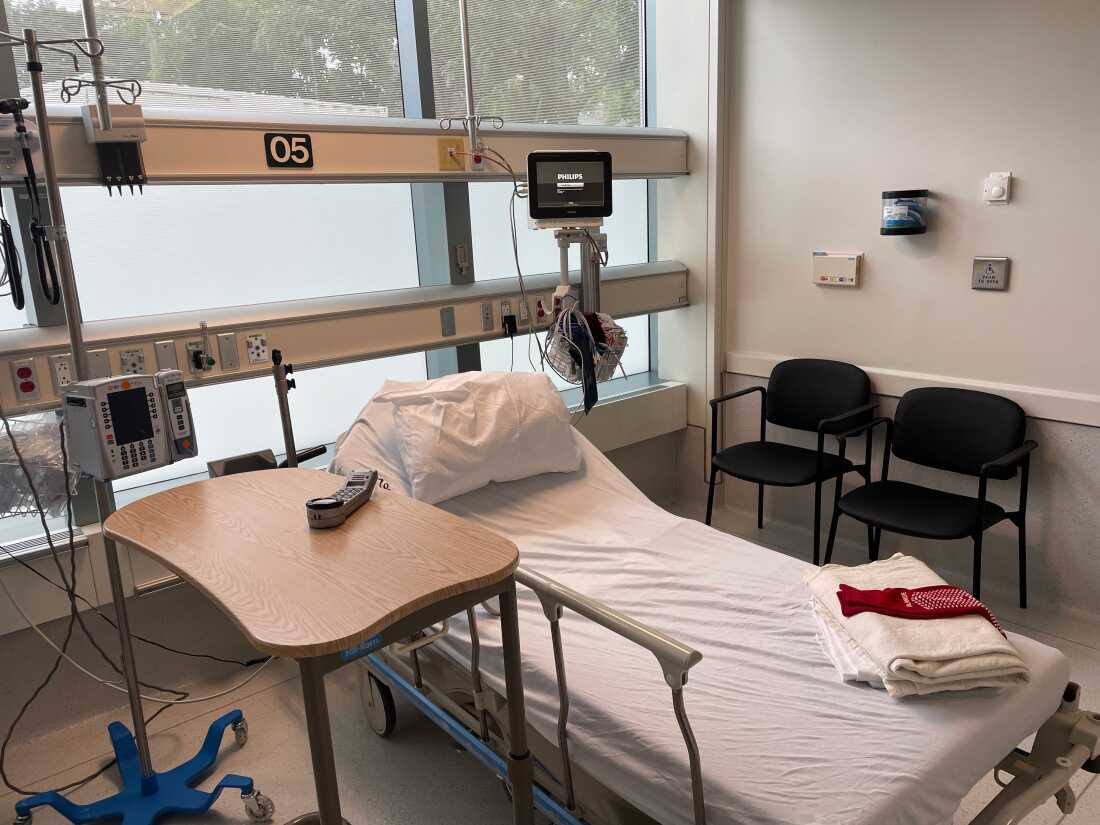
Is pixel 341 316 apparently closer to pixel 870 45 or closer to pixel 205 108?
pixel 205 108

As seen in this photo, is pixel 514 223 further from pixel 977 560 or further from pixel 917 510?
pixel 977 560

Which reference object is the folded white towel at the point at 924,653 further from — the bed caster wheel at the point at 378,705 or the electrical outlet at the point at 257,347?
the electrical outlet at the point at 257,347

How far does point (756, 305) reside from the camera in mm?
3701

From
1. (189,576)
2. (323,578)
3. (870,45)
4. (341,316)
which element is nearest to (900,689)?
(323,578)

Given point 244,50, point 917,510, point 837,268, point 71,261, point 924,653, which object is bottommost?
point 917,510

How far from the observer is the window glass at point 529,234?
3379mm

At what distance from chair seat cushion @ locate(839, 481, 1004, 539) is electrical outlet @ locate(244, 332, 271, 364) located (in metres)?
2.06

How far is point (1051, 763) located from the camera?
1.64 meters

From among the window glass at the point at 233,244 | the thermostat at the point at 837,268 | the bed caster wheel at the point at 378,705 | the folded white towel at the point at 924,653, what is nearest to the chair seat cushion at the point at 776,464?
the thermostat at the point at 837,268

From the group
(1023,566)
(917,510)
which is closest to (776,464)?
(917,510)

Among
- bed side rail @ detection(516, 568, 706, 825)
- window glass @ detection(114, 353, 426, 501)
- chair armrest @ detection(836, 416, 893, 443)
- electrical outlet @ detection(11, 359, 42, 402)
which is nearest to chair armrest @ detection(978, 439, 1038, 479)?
chair armrest @ detection(836, 416, 893, 443)

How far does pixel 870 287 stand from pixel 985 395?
2.04 ft

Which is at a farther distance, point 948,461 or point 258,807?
point 948,461

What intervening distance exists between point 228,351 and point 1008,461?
2.53 m
